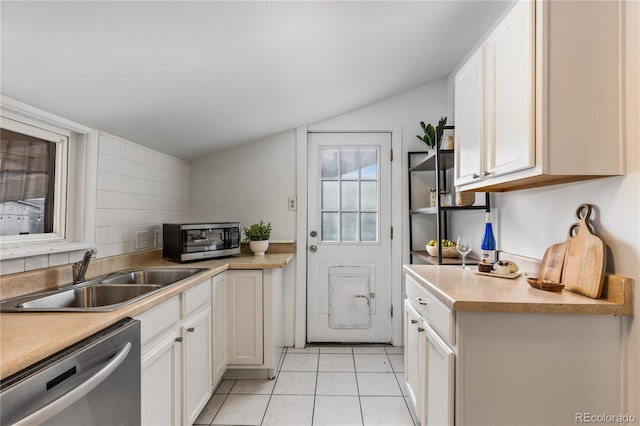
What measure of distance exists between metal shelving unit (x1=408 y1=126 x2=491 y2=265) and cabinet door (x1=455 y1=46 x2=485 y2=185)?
1.04ft

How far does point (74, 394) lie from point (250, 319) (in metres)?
1.49

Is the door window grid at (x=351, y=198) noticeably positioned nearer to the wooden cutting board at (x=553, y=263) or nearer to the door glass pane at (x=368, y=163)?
the door glass pane at (x=368, y=163)

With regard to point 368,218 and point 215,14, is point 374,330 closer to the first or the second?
point 368,218

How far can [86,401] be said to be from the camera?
924 millimetres

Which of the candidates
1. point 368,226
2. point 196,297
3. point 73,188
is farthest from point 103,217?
point 368,226

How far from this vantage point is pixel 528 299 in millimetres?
1203

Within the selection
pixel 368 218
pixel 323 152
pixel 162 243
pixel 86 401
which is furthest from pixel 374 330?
pixel 86 401

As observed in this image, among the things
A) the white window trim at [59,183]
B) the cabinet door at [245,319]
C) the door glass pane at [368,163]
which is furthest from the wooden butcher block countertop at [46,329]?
the door glass pane at [368,163]

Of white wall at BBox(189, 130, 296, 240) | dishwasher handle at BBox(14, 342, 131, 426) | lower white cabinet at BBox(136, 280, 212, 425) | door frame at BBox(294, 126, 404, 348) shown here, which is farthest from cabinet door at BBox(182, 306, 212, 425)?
white wall at BBox(189, 130, 296, 240)

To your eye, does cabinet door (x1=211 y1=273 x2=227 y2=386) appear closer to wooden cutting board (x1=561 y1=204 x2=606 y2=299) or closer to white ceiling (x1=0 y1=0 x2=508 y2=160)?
white ceiling (x1=0 y1=0 x2=508 y2=160)

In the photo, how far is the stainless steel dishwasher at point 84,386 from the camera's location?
75 cm

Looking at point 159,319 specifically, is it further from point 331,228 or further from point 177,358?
point 331,228

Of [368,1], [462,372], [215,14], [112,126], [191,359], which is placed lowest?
[191,359]

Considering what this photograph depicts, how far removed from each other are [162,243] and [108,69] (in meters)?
1.47
